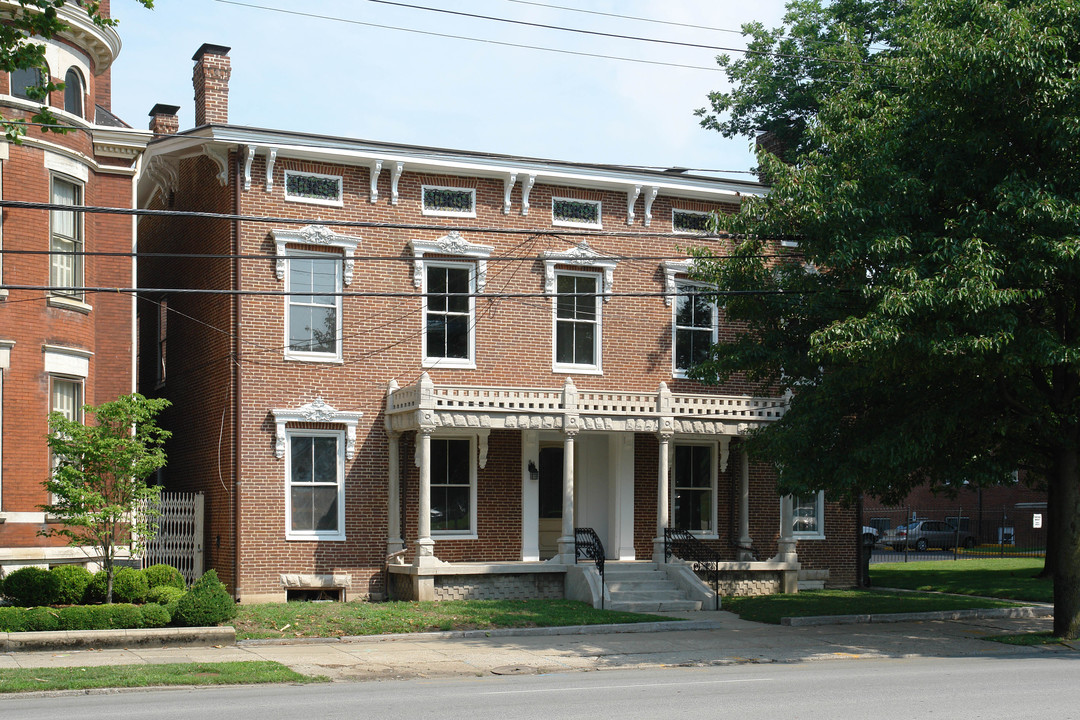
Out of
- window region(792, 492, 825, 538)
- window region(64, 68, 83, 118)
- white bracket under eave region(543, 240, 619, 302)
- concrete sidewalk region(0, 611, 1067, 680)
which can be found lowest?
concrete sidewalk region(0, 611, 1067, 680)

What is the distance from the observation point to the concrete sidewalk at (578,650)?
16219mm

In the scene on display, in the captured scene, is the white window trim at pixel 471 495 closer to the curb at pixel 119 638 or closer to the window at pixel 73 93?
the curb at pixel 119 638

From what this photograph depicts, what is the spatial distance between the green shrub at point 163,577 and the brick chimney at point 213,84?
964 cm

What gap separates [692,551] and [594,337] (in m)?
5.20

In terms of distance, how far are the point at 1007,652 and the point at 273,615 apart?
1219cm

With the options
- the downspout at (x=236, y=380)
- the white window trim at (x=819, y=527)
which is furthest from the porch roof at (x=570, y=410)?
the white window trim at (x=819, y=527)

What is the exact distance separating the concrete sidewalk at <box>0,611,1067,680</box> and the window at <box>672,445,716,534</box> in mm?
5374

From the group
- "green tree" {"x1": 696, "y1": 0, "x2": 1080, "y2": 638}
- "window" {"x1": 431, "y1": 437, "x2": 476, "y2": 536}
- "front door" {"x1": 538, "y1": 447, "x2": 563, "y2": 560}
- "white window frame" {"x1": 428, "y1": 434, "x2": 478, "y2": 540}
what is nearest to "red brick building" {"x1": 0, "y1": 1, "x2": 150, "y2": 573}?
"window" {"x1": 431, "y1": 437, "x2": 476, "y2": 536}

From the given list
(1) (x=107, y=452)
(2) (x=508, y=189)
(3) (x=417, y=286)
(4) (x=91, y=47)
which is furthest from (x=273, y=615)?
(4) (x=91, y=47)

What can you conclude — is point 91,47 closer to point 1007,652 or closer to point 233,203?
point 233,203

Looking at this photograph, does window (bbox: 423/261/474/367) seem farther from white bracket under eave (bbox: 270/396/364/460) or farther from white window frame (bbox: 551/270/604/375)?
white bracket under eave (bbox: 270/396/364/460)

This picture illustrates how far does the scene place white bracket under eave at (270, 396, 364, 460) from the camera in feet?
76.4

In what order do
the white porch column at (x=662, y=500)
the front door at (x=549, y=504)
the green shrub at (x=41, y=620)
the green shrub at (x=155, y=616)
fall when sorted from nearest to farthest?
the green shrub at (x=41, y=620), the green shrub at (x=155, y=616), the white porch column at (x=662, y=500), the front door at (x=549, y=504)

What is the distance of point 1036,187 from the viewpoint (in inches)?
670
